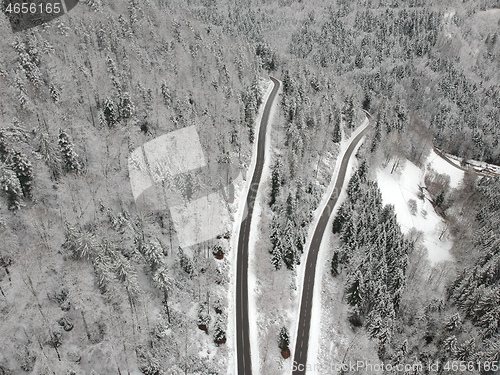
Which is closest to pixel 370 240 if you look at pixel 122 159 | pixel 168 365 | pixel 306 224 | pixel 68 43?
pixel 306 224

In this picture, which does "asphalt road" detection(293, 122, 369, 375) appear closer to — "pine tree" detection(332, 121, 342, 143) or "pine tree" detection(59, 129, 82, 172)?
"pine tree" detection(332, 121, 342, 143)

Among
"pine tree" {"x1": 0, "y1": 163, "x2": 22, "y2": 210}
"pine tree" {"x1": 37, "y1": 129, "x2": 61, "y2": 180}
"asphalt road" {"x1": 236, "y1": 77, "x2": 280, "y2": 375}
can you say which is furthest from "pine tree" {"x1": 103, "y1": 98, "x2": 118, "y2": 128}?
"asphalt road" {"x1": 236, "y1": 77, "x2": 280, "y2": 375}

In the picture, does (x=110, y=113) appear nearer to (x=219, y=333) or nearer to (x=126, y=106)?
(x=126, y=106)

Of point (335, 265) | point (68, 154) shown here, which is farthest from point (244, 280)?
point (68, 154)

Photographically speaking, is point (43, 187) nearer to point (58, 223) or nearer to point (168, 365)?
point (58, 223)

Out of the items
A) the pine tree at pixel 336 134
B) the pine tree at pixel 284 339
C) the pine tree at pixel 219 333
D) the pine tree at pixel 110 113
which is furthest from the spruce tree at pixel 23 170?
the pine tree at pixel 336 134

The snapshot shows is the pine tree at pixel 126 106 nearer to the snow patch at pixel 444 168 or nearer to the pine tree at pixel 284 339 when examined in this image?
the pine tree at pixel 284 339
